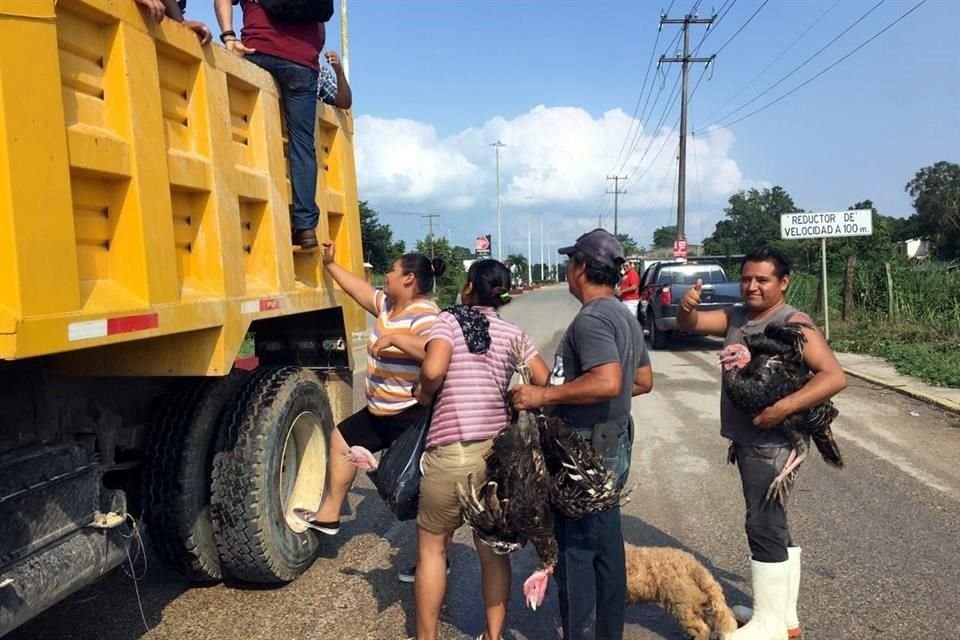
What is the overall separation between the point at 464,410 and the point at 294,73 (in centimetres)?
213

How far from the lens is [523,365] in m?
3.30

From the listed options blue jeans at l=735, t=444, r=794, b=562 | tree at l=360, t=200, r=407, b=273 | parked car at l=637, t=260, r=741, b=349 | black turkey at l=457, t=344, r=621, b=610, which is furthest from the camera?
tree at l=360, t=200, r=407, b=273

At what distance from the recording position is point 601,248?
3154 mm

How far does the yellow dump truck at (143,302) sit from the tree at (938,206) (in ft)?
123

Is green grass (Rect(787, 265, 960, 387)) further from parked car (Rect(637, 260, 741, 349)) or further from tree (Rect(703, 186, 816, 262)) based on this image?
tree (Rect(703, 186, 816, 262))

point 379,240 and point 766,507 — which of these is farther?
point 379,240

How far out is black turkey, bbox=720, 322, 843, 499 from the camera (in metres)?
3.26

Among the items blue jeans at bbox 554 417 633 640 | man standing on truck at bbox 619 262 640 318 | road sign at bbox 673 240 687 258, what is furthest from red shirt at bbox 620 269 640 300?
→ blue jeans at bbox 554 417 633 640

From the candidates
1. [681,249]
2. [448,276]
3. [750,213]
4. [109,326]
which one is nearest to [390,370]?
[109,326]

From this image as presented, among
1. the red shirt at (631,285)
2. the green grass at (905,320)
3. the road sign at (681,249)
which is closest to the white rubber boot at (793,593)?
the green grass at (905,320)

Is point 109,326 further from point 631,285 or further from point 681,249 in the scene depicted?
point 681,249

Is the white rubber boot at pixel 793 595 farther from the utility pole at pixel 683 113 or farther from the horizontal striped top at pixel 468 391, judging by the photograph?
the utility pole at pixel 683 113

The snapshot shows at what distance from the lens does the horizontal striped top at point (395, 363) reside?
3.74 meters

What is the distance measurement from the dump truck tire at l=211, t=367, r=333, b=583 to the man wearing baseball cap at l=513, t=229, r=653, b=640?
1.50 meters
